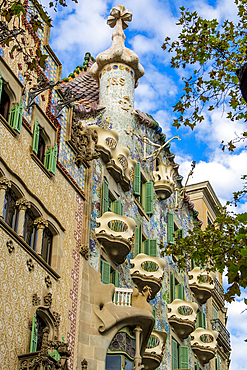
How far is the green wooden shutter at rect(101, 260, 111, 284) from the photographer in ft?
64.4

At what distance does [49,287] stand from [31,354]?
2604 mm

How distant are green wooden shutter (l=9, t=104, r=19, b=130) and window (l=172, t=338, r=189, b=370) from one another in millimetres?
14267

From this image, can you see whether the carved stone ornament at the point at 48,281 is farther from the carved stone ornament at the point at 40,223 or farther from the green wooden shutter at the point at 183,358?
the green wooden shutter at the point at 183,358

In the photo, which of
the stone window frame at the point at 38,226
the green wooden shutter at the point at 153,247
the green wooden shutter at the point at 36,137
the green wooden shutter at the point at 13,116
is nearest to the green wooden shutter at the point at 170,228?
the green wooden shutter at the point at 153,247

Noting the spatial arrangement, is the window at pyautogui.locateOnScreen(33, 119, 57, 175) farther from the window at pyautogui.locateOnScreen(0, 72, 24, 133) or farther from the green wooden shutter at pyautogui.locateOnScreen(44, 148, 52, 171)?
the window at pyautogui.locateOnScreen(0, 72, 24, 133)

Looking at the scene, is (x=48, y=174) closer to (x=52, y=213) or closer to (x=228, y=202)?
(x=52, y=213)

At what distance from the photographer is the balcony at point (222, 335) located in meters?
35.9

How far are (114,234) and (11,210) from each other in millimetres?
5663

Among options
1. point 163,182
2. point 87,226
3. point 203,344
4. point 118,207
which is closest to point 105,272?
point 87,226

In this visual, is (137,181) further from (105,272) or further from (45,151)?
(45,151)

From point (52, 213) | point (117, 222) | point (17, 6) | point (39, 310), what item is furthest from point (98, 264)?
point (17, 6)

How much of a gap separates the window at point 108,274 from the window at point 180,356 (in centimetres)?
713

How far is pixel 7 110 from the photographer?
16062mm

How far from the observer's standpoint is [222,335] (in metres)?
36.8
